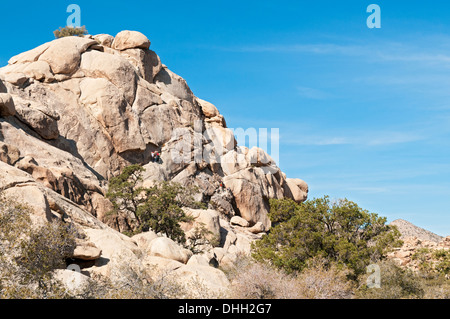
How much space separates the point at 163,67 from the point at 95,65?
15.1 meters

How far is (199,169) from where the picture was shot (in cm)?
6000

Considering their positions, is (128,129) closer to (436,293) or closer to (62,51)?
(62,51)

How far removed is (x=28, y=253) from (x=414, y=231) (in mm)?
73260

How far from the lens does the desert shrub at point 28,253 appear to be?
632 inches

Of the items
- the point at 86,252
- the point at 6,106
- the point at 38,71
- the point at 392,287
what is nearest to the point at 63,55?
the point at 38,71

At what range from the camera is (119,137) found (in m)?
52.7

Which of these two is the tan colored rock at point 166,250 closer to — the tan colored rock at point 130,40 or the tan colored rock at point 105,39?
the tan colored rock at point 130,40

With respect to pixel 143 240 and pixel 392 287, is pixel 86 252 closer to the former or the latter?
pixel 143 240

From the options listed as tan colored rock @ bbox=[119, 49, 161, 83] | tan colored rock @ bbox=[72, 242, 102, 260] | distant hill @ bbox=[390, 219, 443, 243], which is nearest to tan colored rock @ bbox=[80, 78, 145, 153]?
tan colored rock @ bbox=[119, 49, 161, 83]

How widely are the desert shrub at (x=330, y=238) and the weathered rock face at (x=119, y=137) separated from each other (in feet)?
22.9

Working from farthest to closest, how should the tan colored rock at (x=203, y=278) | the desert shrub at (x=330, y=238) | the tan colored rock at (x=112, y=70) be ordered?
the tan colored rock at (x=112, y=70) → the desert shrub at (x=330, y=238) → the tan colored rock at (x=203, y=278)

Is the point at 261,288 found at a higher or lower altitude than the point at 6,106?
lower

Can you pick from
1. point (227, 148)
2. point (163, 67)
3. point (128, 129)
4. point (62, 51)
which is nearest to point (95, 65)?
point (62, 51)

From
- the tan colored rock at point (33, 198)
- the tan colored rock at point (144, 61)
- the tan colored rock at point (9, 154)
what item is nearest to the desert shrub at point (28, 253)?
the tan colored rock at point (33, 198)
